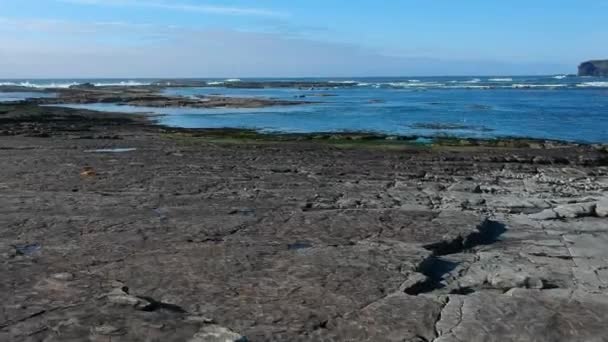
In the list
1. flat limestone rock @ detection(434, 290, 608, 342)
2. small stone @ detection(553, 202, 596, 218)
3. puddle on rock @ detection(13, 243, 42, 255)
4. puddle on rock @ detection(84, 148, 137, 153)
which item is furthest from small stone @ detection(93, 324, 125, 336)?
puddle on rock @ detection(84, 148, 137, 153)

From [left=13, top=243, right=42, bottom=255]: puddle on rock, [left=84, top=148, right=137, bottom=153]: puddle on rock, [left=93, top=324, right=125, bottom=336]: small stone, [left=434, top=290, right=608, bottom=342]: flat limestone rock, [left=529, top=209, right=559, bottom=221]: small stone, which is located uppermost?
[left=93, top=324, right=125, bottom=336]: small stone

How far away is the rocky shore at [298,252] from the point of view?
24.1 ft

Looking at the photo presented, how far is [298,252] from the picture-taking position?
34.2 feet

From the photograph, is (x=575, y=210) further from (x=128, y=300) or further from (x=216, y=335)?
(x=128, y=300)

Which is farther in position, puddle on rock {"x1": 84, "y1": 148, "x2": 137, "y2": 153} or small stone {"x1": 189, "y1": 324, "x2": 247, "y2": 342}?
puddle on rock {"x1": 84, "y1": 148, "x2": 137, "y2": 153}

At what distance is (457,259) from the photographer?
34.3 ft

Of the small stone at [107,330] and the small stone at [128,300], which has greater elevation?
the small stone at [107,330]

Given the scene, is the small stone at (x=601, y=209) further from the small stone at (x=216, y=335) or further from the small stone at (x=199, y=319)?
the small stone at (x=216, y=335)

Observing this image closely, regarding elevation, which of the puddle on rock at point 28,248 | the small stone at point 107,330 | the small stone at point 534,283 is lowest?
the small stone at point 534,283

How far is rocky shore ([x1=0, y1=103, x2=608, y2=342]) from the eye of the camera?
7.35 meters

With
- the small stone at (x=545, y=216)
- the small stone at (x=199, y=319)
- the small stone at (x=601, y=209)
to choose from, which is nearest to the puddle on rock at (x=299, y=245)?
the small stone at (x=199, y=319)

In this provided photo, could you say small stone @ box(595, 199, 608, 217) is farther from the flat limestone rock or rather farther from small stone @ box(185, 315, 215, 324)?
small stone @ box(185, 315, 215, 324)

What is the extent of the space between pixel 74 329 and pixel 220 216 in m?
6.39

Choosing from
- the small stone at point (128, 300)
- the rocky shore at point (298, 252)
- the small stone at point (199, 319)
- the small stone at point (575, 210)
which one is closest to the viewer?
the small stone at point (199, 319)
